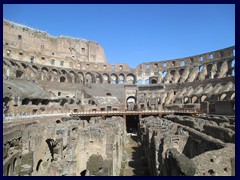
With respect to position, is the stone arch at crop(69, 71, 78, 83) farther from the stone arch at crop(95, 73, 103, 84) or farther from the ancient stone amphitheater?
the stone arch at crop(95, 73, 103, 84)

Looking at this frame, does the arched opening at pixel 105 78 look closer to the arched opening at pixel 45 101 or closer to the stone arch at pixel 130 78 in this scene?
the stone arch at pixel 130 78

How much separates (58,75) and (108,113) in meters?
24.1

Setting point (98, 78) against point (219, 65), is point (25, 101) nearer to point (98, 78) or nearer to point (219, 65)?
point (98, 78)

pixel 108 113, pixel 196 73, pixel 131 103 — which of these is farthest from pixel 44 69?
pixel 196 73

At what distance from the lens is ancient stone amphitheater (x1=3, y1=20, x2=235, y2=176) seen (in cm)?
888

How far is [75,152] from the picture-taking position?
9.66m

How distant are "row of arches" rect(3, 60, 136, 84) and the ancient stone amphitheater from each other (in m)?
0.24

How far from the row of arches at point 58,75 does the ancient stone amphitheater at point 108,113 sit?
0.24 m

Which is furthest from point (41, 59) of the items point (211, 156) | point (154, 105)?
point (211, 156)

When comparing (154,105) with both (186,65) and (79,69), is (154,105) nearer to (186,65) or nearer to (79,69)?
(186,65)

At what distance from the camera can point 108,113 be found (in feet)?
112

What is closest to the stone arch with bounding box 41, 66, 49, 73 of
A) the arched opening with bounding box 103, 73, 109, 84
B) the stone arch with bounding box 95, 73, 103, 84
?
the stone arch with bounding box 95, 73, 103, 84
